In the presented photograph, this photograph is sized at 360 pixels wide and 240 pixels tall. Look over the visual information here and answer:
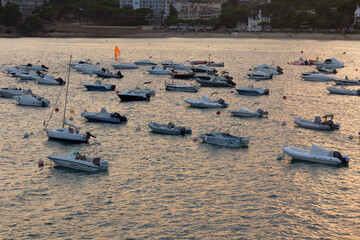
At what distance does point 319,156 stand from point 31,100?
40.7 m

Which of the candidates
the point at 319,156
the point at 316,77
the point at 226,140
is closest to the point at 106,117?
the point at 226,140

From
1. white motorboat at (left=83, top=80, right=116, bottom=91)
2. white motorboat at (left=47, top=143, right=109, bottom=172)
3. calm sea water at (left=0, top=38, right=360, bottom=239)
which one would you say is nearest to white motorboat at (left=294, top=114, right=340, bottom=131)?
calm sea water at (left=0, top=38, right=360, bottom=239)

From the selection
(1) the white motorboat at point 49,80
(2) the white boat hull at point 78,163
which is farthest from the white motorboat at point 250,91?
(2) the white boat hull at point 78,163

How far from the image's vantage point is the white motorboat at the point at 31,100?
62647 millimetres

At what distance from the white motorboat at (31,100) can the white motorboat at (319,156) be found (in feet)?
119

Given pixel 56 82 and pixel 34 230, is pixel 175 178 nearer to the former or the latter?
pixel 34 230

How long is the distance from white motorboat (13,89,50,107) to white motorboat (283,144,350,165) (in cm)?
3614

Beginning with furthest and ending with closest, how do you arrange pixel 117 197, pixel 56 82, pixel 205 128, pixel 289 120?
pixel 56 82 → pixel 289 120 → pixel 205 128 → pixel 117 197

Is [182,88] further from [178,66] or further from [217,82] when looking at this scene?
[178,66]

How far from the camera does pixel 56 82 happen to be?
83.4 m

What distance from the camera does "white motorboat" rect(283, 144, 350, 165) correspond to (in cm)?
3997

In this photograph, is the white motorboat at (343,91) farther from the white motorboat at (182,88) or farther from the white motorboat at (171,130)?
the white motorboat at (171,130)

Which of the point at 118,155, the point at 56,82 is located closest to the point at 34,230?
the point at 118,155

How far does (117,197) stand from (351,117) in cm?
3916
